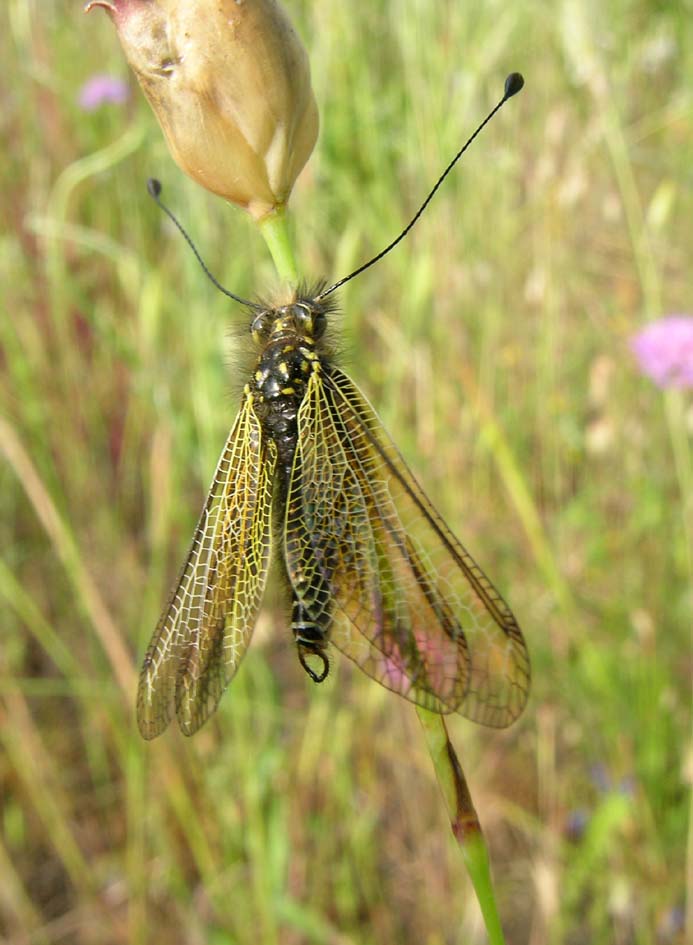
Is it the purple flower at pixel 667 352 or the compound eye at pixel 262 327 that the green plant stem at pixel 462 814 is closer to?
the compound eye at pixel 262 327

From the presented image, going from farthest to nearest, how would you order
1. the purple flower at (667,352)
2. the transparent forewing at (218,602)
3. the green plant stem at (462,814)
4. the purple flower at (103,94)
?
the purple flower at (103,94)
the purple flower at (667,352)
the transparent forewing at (218,602)
the green plant stem at (462,814)

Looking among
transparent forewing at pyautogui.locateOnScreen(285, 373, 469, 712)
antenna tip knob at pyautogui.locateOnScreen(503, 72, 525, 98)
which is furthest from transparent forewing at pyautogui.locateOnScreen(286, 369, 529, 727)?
antenna tip knob at pyautogui.locateOnScreen(503, 72, 525, 98)

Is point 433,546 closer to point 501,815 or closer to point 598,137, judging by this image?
point 598,137

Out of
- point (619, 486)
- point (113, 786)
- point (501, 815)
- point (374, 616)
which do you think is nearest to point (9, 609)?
point (113, 786)

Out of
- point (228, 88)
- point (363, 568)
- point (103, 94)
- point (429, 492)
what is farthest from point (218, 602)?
point (103, 94)

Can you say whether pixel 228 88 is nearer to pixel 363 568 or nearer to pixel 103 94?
pixel 363 568

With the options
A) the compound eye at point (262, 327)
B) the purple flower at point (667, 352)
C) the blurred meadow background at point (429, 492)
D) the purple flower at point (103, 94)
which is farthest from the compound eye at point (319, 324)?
the purple flower at point (103, 94)
